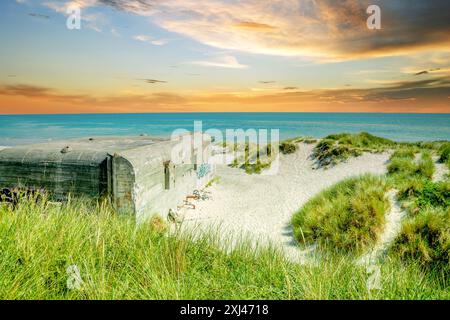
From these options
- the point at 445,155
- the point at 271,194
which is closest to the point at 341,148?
the point at 445,155

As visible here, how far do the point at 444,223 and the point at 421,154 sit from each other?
9327mm

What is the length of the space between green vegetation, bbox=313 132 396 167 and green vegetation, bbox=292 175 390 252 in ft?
22.2

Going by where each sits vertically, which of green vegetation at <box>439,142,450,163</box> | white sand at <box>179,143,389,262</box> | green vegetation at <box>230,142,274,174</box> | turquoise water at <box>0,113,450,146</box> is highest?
turquoise water at <box>0,113,450,146</box>

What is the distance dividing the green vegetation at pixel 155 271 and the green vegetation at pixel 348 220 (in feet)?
9.67

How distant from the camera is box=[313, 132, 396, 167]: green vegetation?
629 inches

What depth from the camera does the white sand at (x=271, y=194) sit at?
30.9ft

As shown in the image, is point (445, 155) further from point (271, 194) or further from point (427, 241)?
point (427, 241)

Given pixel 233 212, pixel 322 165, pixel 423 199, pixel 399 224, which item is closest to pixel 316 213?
pixel 399 224

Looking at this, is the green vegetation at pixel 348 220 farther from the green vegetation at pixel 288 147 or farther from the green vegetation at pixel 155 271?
the green vegetation at pixel 288 147

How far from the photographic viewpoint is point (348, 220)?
23.9 feet

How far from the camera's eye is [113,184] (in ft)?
22.7

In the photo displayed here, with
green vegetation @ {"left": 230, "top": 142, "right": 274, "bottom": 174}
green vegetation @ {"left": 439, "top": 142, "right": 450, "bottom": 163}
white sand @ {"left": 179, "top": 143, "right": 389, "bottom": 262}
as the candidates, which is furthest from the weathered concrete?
green vegetation @ {"left": 439, "top": 142, "right": 450, "bottom": 163}

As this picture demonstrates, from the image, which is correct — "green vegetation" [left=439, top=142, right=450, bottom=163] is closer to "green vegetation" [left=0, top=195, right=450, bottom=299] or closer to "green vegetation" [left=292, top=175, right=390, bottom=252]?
"green vegetation" [left=292, top=175, right=390, bottom=252]
